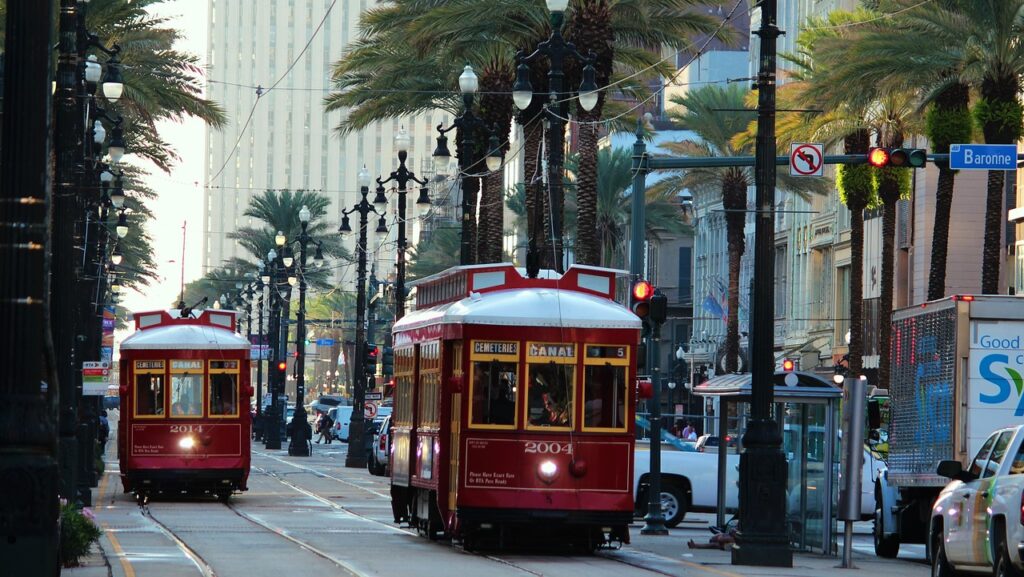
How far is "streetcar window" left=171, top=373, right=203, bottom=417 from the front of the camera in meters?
34.5

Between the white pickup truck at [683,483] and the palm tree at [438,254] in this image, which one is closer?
the white pickup truck at [683,483]

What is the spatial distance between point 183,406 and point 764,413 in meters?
14.7

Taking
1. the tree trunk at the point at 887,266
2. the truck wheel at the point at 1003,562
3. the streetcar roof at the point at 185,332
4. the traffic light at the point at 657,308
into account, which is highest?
the tree trunk at the point at 887,266

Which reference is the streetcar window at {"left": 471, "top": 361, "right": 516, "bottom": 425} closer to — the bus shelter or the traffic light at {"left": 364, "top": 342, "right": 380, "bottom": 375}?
the bus shelter

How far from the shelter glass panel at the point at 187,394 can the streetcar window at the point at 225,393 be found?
0.81 ft

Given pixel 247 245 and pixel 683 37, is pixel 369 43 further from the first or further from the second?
pixel 247 245

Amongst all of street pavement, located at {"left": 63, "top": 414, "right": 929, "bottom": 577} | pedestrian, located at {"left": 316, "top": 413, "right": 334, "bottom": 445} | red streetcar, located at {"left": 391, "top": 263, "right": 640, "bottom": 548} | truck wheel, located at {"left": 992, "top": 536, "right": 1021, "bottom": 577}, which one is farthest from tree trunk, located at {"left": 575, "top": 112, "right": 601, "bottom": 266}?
pedestrian, located at {"left": 316, "top": 413, "right": 334, "bottom": 445}

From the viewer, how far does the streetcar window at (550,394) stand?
22.7 metres

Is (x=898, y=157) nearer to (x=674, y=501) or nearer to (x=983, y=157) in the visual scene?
(x=983, y=157)

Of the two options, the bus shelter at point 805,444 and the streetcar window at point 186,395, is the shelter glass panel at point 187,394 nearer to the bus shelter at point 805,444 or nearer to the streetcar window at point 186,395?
the streetcar window at point 186,395

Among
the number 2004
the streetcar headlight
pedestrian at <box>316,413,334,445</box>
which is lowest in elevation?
pedestrian at <box>316,413,334,445</box>

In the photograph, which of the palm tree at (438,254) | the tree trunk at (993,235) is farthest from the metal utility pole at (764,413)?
the palm tree at (438,254)

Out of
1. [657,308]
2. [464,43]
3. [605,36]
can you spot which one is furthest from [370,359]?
[657,308]

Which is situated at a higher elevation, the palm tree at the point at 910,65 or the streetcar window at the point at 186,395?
the palm tree at the point at 910,65
